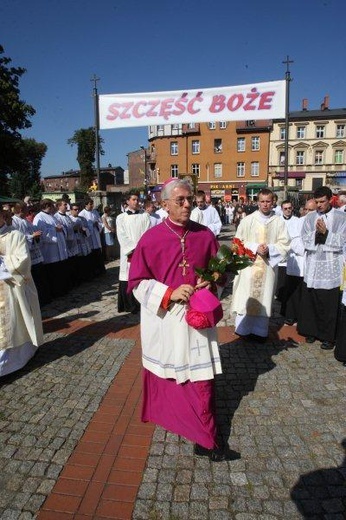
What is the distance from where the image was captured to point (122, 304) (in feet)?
22.5

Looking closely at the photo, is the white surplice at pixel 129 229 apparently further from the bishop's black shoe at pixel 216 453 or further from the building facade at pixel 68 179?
the building facade at pixel 68 179

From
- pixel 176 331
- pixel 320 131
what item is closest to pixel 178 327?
pixel 176 331

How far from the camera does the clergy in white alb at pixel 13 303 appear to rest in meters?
4.25

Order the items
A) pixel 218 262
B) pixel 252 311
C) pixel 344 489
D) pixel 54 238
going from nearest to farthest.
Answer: pixel 344 489, pixel 218 262, pixel 252 311, pixel 54 238

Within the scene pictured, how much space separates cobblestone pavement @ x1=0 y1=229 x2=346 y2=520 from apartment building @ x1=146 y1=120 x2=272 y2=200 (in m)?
47.1

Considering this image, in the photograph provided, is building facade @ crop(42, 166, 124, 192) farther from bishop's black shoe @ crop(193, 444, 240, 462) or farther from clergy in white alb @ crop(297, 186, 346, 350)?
bishop's black shoe @ crop(193, 444, 240, 462)

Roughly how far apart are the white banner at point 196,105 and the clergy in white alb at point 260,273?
4626 mm

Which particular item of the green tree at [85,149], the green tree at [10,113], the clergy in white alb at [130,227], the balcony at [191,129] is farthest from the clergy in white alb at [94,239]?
the green tree at [85,149]

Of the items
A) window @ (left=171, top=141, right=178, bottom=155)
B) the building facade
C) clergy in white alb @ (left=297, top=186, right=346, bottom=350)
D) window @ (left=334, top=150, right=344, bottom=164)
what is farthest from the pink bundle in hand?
the building facade

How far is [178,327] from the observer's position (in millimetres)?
2895

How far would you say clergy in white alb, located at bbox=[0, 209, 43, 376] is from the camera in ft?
13.9

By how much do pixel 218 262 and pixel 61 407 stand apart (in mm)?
2270

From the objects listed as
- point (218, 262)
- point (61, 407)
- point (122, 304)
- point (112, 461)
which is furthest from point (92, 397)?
point (122, 304)

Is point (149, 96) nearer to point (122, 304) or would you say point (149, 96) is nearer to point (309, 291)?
point (122, 304)
